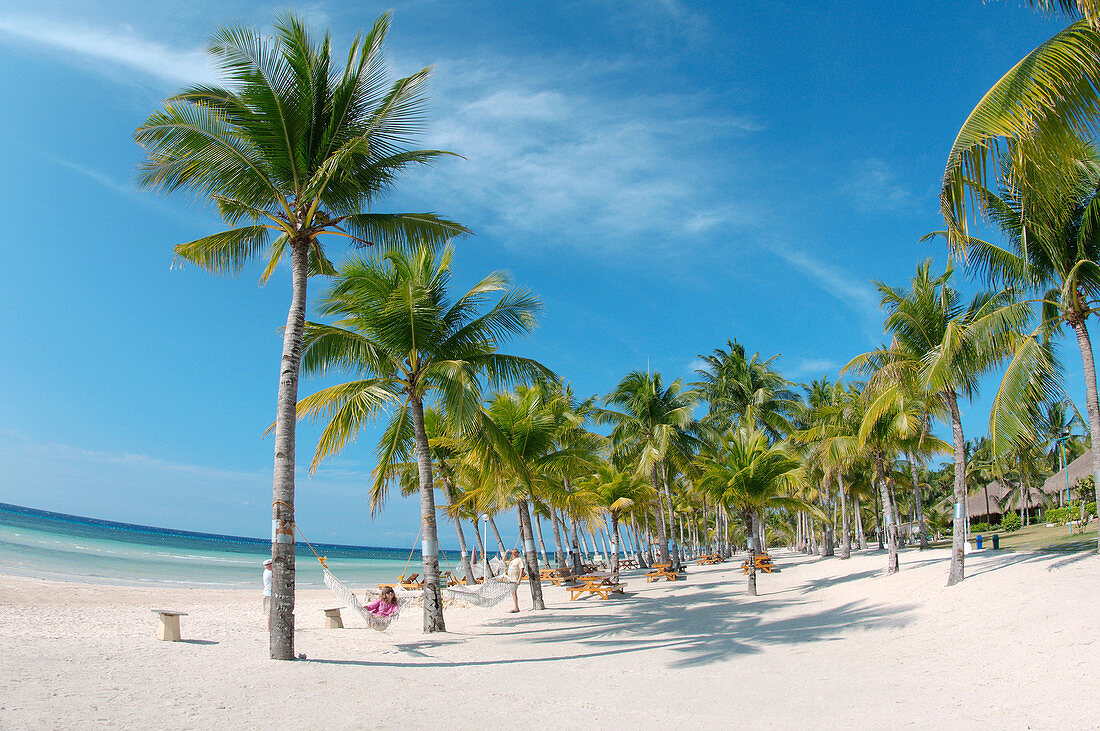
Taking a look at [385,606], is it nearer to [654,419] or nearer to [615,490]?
[615,490]

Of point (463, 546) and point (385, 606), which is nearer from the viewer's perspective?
point (385, 606)

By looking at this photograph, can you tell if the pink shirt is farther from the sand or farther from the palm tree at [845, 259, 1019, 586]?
the palm tree at [845, 259, 1019, 586]

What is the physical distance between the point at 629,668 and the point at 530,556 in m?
7.17

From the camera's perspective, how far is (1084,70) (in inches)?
177

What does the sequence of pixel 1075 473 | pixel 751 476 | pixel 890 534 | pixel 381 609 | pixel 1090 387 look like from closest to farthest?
pixel 1090 387, pixel 381 609, pixel 751 476, pixel 890 534, pixel 1075 473

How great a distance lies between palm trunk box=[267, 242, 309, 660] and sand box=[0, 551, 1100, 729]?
481 millimetres

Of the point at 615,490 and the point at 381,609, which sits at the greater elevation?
the point at 615,490

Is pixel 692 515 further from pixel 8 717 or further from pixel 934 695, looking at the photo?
pixel 8 717

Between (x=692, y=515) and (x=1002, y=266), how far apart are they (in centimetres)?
4571

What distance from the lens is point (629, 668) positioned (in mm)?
7801

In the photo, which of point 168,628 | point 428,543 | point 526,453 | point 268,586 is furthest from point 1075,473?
point 168,628

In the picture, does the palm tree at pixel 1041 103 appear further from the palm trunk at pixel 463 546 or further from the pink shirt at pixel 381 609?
the palm trunk at pixel 463 546

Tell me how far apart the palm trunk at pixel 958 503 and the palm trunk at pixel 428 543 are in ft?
30.1

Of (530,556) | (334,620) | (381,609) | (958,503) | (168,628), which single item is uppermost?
(958,503)
